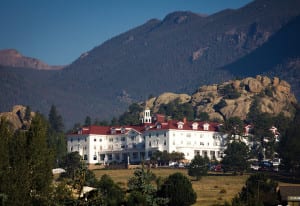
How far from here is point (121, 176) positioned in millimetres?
174375

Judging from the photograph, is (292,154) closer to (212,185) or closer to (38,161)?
(212,185)

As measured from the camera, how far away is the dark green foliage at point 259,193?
345ft

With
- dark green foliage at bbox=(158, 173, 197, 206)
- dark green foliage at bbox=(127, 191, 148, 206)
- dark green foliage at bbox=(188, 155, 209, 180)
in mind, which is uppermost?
dark green foliage at bbox=(188, 155, 209, 180)

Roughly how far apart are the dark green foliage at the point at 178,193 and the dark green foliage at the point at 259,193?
20.7 feet

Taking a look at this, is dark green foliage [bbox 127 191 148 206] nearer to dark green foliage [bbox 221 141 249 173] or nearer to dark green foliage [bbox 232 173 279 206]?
dark green foliage [bbox 232 173 279 206]

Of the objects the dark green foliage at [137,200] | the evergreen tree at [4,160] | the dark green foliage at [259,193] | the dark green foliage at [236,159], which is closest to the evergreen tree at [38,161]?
the evergreen tree at [4,160]

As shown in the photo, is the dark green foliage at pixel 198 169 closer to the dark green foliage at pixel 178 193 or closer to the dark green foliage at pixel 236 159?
the dark green foliage at pixel 236 159

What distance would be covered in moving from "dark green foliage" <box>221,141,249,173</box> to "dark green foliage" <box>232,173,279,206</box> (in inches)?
1851

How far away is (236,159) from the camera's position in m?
178

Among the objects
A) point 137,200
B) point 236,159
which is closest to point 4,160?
point 137,200

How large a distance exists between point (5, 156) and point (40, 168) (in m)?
4.29

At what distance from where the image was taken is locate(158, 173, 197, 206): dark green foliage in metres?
116

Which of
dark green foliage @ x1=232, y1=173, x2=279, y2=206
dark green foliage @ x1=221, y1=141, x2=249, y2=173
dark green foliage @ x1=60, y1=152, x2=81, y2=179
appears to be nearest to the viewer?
dark green foliage @ x1=232, y1=173, x2=279, y2=206

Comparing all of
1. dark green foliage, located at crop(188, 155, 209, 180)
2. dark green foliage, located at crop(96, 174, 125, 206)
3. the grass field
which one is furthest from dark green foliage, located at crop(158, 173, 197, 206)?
dark green foliage, located at crop(188, 155, 209, 180)
